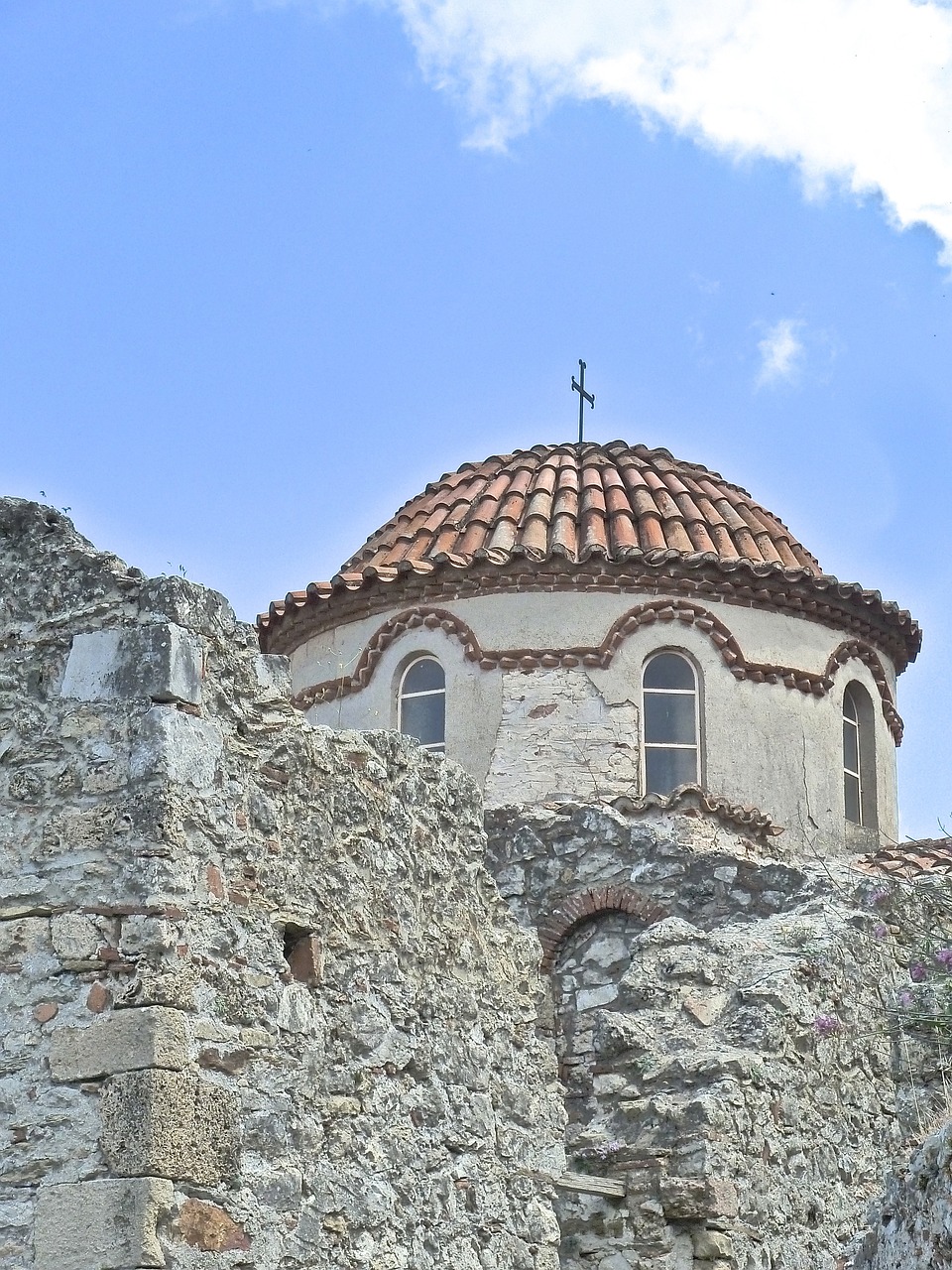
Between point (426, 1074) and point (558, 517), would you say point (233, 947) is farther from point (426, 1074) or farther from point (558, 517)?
point (558, 517)

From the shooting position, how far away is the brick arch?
12383 millimetres

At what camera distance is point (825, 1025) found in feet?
32.4

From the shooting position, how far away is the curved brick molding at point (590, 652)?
48.8ft

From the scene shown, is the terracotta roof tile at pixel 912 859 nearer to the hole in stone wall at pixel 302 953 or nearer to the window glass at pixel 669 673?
the window glass at pixel 669 673

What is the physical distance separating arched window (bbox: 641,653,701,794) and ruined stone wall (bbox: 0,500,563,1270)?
7295 millimetres

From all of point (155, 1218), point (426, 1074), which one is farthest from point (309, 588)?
point (155, 1218)

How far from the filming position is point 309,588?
1573 centimetres

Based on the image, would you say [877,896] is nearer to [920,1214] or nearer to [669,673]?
[669,673]

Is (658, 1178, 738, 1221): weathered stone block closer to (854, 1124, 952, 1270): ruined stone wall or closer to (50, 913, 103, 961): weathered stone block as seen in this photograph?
(854, 1124, 952, 1270): ruined stone wall

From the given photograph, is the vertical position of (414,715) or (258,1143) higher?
(414,715)

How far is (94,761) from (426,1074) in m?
1.92

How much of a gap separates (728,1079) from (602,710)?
230 inches

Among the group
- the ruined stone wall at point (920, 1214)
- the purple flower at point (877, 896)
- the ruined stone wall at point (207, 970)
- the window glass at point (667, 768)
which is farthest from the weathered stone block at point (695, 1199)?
the window glass at point (667, 768)

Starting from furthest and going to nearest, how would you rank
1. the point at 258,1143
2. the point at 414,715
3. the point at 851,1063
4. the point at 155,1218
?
the point at 414,715 → the point at 851,1063 → the point at 258,1143 → the point at 155,1218
